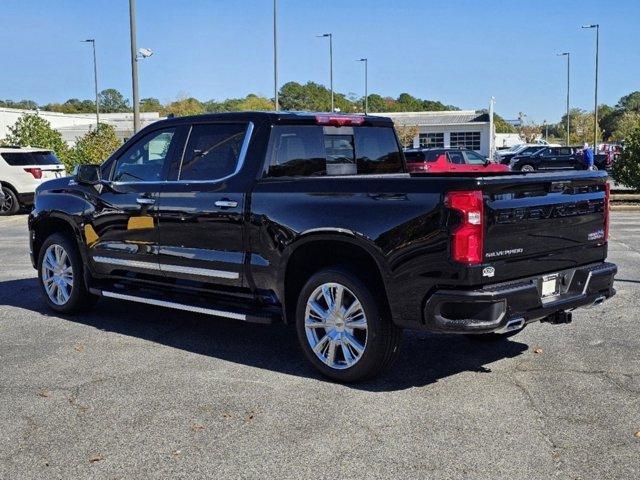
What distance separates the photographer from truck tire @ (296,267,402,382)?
17.6ft

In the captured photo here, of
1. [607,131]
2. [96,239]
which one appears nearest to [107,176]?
[96,239]

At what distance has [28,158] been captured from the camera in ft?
66.5

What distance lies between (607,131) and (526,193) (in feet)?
461

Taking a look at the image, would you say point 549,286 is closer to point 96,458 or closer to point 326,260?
point 326,260

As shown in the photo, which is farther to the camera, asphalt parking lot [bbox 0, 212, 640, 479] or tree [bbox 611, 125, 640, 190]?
tree [bbox 611, 125, 640, 190]

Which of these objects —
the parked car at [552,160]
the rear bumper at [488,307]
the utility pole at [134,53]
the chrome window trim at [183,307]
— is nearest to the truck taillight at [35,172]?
the utility pole at [134,53]

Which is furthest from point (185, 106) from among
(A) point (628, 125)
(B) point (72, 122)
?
(A) point (628, 125)

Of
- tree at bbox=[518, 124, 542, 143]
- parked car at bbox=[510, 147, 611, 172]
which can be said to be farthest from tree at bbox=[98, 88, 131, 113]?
parked car at bbox=[510, 147, 611, 172]

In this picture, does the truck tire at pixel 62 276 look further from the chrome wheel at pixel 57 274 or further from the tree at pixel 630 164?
the tree at pixel 630 164

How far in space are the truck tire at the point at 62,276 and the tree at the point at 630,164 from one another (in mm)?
18928

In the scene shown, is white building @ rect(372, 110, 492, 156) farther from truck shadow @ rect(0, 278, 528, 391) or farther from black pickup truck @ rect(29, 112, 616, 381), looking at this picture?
black pickup truck @ rect(29, 112, 616, 381)

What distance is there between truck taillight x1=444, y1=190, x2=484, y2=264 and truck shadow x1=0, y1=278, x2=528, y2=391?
3.76 feet

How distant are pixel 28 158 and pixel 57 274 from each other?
13448 millimetres

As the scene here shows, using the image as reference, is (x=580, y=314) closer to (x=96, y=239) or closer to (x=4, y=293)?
(x=96, y=239)
